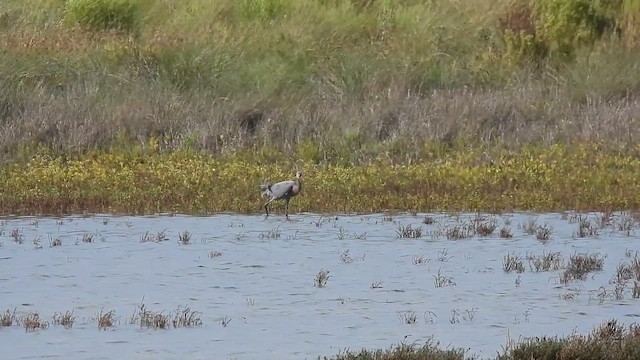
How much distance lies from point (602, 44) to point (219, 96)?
6505 mm

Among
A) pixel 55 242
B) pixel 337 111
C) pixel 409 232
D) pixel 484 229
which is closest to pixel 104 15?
pixel 337 111

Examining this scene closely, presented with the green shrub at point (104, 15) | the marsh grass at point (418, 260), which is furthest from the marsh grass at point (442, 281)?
the green shrub at point (104, 15)

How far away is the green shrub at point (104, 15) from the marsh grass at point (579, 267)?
17.0 metres

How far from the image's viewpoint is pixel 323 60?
78.6 ft

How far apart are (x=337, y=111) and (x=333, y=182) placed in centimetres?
343

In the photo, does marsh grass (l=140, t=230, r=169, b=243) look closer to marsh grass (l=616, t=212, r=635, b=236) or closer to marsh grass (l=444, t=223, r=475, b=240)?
marsh grass (l=444, t=223, r=475, b=240)

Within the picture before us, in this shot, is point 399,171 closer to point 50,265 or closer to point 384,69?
point 384,69

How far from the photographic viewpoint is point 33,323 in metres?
10.2

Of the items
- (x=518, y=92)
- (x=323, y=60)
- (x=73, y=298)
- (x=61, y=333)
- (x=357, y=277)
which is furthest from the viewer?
(x=323, y=60)

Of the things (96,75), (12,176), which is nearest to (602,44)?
(96,75)

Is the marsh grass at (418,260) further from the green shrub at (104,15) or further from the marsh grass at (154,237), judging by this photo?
the green shrub at (104,15)

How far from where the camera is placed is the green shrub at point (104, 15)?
94.0ft

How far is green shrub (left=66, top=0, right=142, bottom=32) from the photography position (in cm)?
2866

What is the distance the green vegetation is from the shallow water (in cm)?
128
